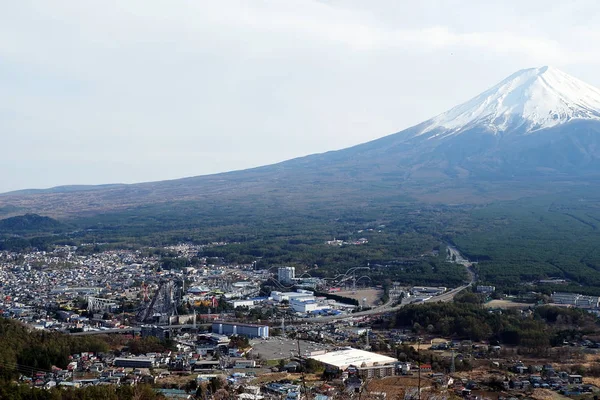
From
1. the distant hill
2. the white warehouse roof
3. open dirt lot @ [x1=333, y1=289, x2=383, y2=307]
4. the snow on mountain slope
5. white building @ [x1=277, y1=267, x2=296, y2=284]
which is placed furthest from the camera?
the snow on mountain slope

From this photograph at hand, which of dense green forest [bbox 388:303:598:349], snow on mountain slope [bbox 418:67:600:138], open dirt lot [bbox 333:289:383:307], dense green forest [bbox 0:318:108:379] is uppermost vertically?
snow on mountain slope [bbox 418:67:600:138]

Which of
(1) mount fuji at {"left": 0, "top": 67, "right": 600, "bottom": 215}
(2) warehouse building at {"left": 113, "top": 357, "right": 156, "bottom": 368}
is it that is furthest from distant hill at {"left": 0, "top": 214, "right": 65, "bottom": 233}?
(2) warehouse building at {"left": 113, "top": 357, "right": 156, "bottom": 368}

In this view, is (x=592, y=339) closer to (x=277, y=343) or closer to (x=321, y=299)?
(x=277, y=343)

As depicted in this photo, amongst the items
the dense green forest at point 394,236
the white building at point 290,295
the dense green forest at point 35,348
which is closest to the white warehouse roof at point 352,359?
the dense green forest at point 35,348

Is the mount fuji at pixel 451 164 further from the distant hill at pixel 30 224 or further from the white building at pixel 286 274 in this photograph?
the white building at pixel 286 274

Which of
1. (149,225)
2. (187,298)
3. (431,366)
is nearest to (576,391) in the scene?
(431,366)

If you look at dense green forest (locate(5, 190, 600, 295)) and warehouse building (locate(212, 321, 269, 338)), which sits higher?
dense green forest (locate(5, 190, 600, 295))

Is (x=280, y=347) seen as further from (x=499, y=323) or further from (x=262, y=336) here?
(x=499, y=323)

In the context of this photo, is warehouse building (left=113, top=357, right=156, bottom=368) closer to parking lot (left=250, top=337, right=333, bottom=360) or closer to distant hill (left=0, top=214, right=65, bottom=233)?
parking lot (left=250, top=337, right=333, bottom=360)
